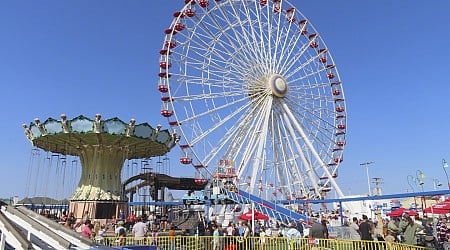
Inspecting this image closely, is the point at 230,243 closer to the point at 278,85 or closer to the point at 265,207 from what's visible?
the point at 265,207

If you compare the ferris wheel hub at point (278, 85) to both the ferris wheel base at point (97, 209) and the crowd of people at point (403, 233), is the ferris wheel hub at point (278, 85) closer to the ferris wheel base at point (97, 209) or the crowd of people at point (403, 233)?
the ferris wheel base at point (97, 209)

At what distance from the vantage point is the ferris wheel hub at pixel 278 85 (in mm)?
23727

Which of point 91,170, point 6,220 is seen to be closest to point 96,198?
point 91,170

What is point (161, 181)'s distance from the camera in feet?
88.8

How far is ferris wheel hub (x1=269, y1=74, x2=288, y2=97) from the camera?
23.7 meters

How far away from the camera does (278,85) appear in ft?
78.9

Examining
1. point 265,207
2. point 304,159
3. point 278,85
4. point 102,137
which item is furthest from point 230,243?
point 278,85

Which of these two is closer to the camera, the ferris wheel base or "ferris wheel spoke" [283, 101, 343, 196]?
the ferris wheel base

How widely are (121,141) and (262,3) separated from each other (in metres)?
12.4

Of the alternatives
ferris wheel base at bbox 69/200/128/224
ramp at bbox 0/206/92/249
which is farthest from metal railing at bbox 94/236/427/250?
ferris wheel base at bbox 69/200/128/224

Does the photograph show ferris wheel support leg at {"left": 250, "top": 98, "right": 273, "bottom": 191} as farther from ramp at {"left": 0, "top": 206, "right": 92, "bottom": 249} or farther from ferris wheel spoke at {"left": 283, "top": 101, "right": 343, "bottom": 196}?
ramp at {"left": 0, "top": 206, "right": 92, "bottom": 249}

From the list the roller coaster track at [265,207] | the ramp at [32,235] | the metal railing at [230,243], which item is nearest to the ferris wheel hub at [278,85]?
the roller coaster track at [265,207]

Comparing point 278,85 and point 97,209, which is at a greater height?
point 278,85

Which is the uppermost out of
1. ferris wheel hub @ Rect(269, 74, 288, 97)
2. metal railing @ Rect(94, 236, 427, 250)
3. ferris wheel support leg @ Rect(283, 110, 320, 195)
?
ferris wheel hub @ Rect(269, 74, 288, 97)
